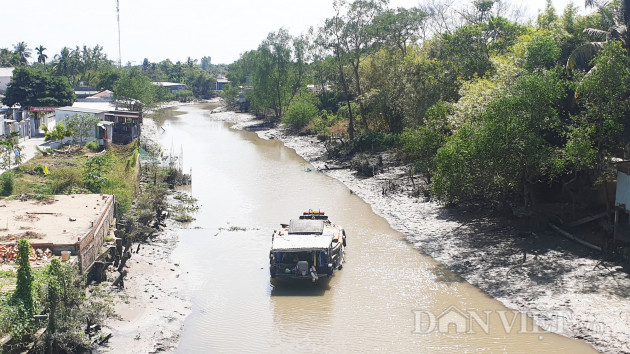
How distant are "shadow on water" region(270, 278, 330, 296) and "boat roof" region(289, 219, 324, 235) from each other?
2.10 metres

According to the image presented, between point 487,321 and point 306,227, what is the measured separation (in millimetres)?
8333

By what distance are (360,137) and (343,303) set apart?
33.1m

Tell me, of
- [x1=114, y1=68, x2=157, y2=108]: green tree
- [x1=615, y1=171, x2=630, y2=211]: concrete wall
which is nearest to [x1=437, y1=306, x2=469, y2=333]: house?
[x1=615, y1=171, x2=630, y2=211]: concrete wall

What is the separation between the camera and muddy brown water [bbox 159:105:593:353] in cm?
1936

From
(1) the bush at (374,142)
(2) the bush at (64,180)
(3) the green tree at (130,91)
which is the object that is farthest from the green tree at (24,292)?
(3) the green tree at (130,91)

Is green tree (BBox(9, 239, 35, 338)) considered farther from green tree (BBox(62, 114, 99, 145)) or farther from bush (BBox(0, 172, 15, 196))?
green tree (BBox(62, 114, 99, 145))

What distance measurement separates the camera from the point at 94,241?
23.8 m

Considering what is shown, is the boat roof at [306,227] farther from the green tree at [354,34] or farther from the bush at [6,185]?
the green tree at [354,34]

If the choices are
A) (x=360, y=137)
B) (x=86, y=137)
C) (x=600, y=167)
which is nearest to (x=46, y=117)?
(x=86, y=137)

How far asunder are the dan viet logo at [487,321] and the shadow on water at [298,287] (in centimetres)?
395

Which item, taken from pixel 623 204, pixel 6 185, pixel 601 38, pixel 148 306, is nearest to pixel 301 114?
pixel 6 185

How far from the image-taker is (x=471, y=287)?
23.6 metres

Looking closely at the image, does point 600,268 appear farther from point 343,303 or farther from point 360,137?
point 360,137

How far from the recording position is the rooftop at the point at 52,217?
23.0 meters
